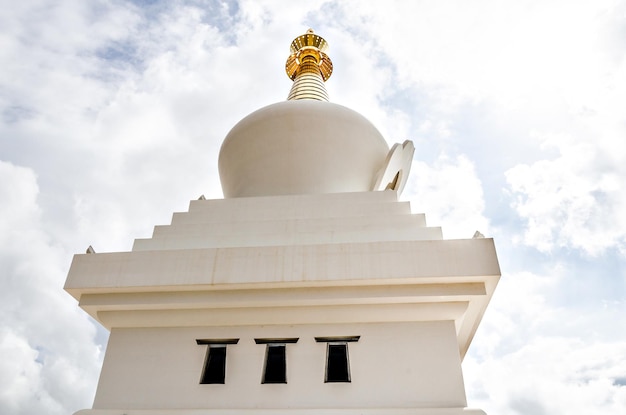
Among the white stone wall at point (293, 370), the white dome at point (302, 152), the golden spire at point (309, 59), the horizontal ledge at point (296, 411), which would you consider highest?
the golden spire at point (309, 59)

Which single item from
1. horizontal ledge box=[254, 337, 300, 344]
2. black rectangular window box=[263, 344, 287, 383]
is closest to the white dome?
horizontal ledge box=[254, 337, 300, 344]

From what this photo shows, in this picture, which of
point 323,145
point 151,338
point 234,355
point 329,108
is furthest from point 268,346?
point 329,108

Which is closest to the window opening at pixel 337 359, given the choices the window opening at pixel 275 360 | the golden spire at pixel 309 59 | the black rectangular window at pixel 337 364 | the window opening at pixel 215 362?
the black rectangular window at pixel 337 364

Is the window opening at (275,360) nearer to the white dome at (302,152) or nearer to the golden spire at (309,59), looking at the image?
the white dome at (302,152)

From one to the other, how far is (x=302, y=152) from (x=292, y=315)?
11.9 feet

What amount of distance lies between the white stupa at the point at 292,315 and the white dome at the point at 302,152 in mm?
1853

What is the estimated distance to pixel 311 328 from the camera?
6211mm

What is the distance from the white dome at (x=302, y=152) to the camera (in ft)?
29.1

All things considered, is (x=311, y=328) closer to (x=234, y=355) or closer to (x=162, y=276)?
(x=234, y=355)

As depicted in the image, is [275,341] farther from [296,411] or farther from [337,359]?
[296,411]

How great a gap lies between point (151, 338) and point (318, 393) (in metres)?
2.28

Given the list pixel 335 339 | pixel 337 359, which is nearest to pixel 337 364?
pixel 337 359

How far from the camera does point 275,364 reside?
595cm

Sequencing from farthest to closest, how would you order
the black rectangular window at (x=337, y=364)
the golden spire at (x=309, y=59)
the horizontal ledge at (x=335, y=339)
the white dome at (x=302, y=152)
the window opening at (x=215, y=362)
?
1. the golden spire at (x=309, y=59)
2. the white dome at (x=302, y=152)
3. the horizontal ledge at (x=335, y=339)
4. the window opening at (x=215, y=362)
5. the black rectangular window at (x=337, y=364)
